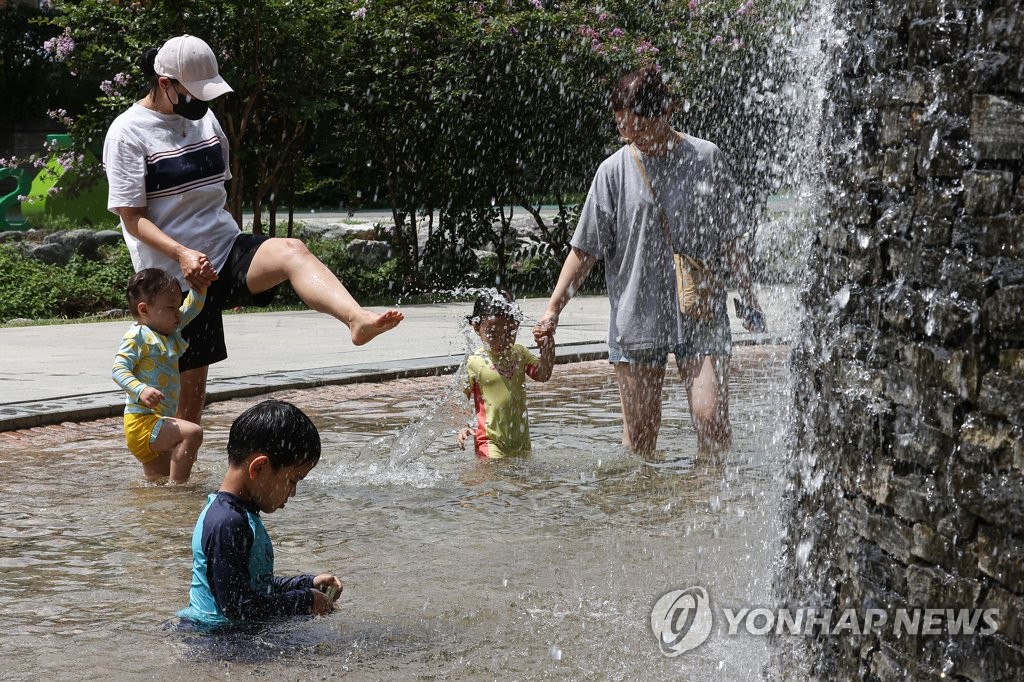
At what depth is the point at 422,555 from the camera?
4871 millimetres

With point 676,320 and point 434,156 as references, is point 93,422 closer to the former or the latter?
point 676,320

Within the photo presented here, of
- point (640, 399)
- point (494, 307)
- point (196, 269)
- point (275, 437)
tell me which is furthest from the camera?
point (494, 307)

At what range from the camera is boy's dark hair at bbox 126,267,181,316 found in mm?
5816

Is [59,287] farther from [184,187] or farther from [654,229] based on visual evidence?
[654,229]

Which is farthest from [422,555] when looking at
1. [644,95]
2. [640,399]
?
[644,95]

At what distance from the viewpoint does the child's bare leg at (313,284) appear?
490 cm

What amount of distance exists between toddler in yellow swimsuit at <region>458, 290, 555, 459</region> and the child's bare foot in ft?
4.95

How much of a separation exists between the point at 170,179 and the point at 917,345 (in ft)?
12.5

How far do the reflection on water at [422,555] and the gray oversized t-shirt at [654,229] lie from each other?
74 cm

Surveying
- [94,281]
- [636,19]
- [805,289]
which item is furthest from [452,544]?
[636,19]

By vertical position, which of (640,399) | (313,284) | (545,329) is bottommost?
(640,399)

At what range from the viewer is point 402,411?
853cm

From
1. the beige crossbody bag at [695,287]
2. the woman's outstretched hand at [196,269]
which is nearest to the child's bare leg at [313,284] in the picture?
the woman's outstretched hand at [196,269]

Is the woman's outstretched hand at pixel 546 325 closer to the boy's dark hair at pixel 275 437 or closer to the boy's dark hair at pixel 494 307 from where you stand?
the boy's dark hair at pixel 494 307
